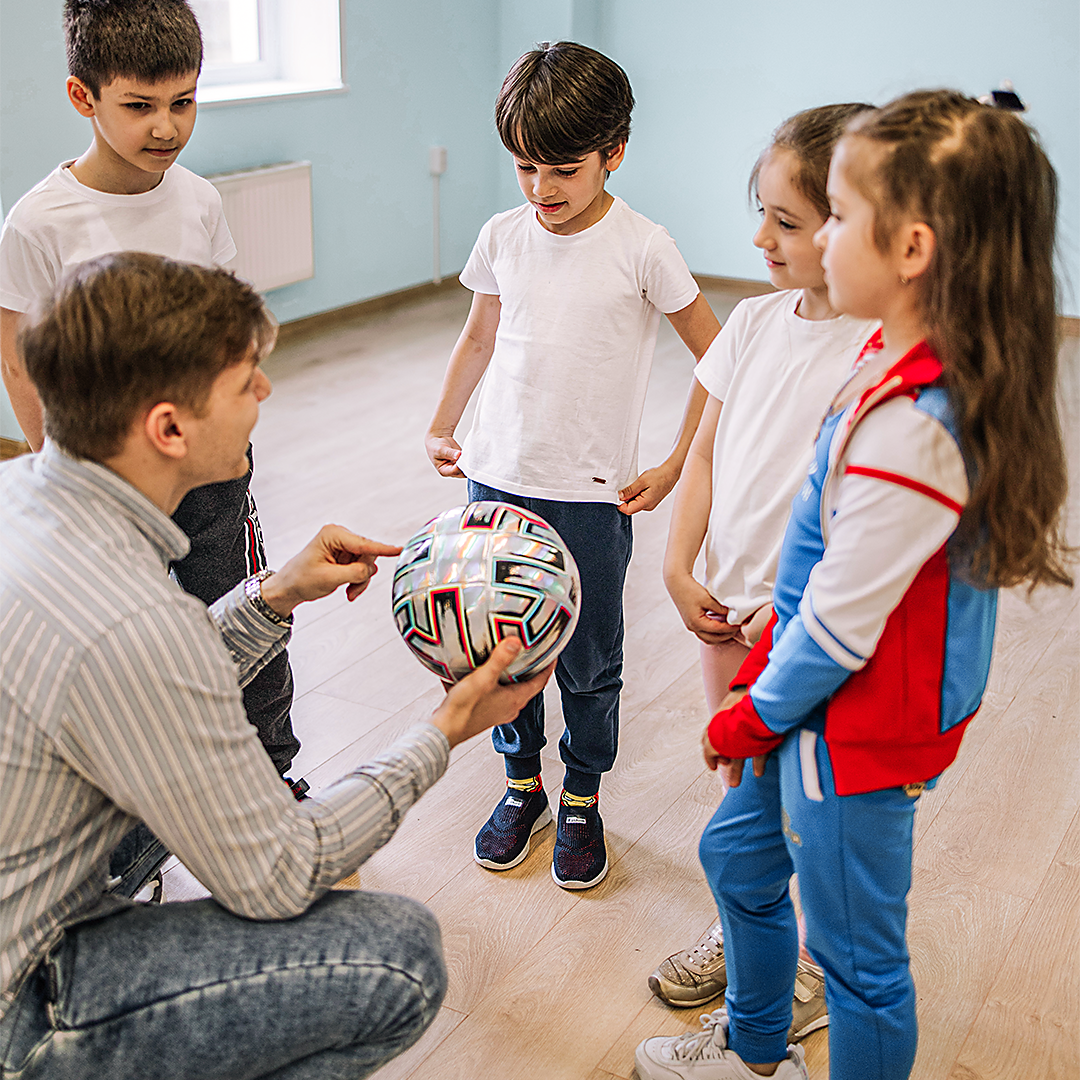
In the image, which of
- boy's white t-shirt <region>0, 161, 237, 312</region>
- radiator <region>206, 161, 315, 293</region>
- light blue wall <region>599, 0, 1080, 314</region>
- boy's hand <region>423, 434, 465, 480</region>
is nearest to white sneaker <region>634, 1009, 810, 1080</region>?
boy's hand <region>423, 434, 465, 480</region>

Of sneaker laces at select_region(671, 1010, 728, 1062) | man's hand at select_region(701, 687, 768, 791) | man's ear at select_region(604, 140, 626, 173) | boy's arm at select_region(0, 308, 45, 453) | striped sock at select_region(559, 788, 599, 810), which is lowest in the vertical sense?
striped sock at select_region(559, 788, 599, 810)

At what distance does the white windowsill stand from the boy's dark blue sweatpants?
3224 mm

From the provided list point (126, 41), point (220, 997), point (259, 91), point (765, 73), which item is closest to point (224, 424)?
point (220, 997)

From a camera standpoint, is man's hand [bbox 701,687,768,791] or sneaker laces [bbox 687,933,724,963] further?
sneaker laces [bbox 687,933,724,963]

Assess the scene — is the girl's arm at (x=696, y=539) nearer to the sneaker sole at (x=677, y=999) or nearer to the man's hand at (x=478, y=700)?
the man's hand at (x=478, y=700)

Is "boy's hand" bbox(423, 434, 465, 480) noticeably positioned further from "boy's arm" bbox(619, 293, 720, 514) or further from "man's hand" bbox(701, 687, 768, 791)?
"man's hand" bbox(701, 687, 768, 791)

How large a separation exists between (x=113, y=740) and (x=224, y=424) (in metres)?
0.32

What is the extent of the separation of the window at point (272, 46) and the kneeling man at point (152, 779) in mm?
3986

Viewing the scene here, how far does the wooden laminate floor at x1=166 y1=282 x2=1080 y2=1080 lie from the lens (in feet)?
5.28

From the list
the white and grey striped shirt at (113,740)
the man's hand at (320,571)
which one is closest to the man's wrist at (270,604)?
the man's hand at (320,571)

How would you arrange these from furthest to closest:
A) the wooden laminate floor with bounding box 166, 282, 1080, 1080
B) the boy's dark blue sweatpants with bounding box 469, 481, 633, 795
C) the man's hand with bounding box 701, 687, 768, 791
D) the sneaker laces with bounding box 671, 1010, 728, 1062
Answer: the boy's dark blue sweatpants with bounding box 469, 481, 633, 795 → the wooden laminate floor with bounding box 166, 282, 1080, 1080 → the sneaker laces with bounding box 671, 1010, 728, 1062 → the man's hand with bounding box 701, 687, 768, 791

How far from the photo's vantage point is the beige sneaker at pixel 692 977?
1.65 metres

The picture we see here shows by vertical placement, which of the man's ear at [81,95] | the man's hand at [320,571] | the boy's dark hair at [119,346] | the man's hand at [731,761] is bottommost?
the man's hand at [731,761]

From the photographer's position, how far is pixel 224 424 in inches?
46.0
